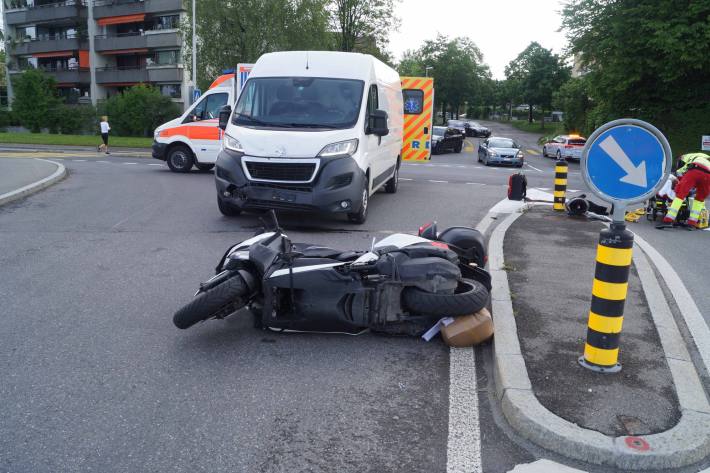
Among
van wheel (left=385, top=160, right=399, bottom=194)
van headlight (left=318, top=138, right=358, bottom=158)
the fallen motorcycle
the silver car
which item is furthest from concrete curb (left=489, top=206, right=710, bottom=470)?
the silver car

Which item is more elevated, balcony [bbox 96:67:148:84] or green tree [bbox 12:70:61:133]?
balcony [bbox 96:67:148:84]

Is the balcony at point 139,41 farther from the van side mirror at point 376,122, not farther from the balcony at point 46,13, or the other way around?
the van side mirror at point 376,122

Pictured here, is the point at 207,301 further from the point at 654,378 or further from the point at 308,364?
the point at 654,378

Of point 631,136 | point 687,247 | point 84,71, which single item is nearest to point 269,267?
A: point 631,136

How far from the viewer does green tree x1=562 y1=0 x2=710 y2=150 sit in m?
29.6

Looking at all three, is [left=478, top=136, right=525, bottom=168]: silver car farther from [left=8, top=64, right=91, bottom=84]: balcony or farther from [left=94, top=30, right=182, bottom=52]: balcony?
[left=8, top=64, right=91, bottom=84]: balcony

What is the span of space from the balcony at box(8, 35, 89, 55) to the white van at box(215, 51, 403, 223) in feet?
192

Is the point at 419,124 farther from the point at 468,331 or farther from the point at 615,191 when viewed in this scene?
the point at 615,191

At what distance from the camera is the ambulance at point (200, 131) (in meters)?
17.3

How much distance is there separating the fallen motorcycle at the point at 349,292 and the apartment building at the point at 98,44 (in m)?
53.5

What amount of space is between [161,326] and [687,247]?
7.66 metres

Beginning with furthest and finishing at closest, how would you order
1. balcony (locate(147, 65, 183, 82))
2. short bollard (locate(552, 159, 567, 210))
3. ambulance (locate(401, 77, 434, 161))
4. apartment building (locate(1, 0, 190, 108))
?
apartment building (locate(1, 0, 190, 108)) < balcony (locate(147, 65, 183, 82)) < ambulance (locate(401, 77, 434, 161)) < short bollard (locate(552, 159, 567, 210))

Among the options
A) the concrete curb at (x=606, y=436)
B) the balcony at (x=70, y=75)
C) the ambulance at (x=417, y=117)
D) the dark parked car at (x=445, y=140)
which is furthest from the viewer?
the balcony at (x=70, y=75)

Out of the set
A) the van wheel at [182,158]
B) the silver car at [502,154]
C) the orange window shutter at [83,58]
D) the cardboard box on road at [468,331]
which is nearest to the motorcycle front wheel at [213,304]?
the cardboard box on road at [468,331]
